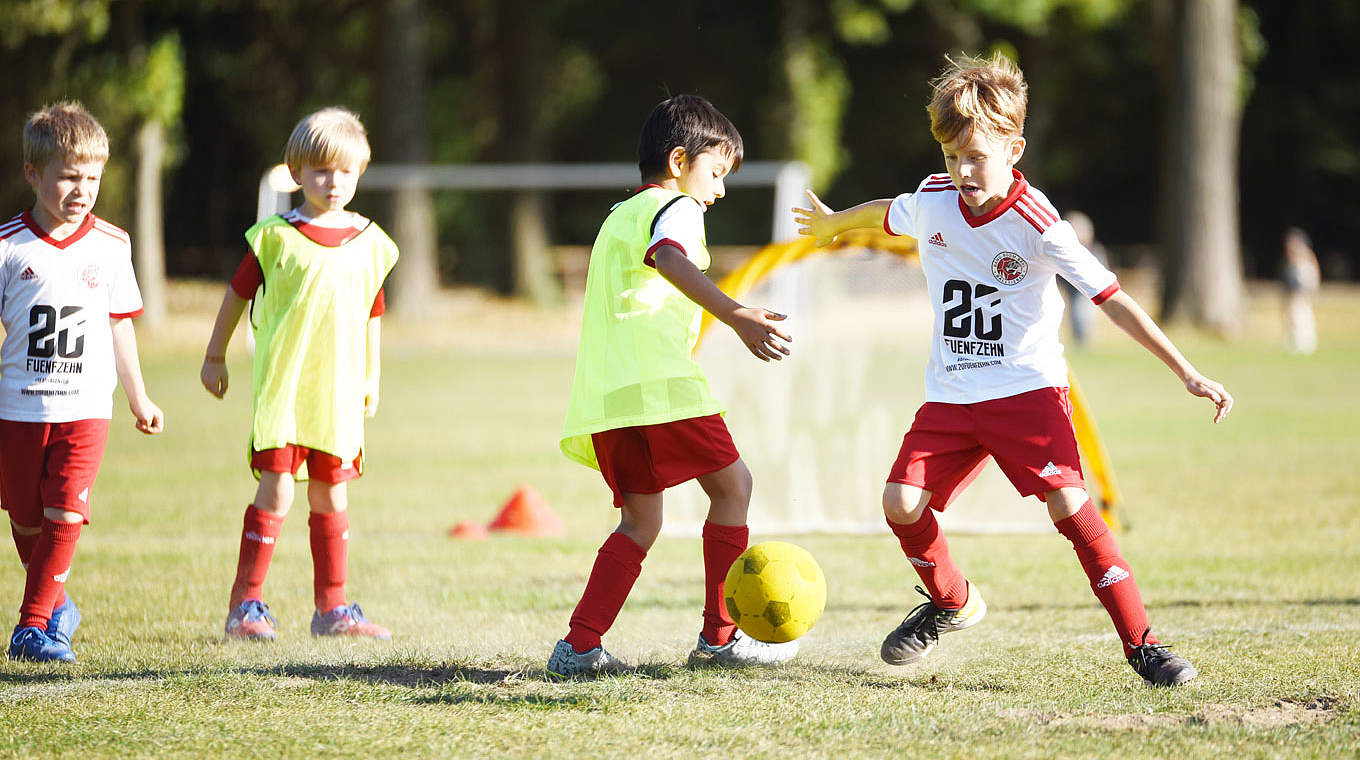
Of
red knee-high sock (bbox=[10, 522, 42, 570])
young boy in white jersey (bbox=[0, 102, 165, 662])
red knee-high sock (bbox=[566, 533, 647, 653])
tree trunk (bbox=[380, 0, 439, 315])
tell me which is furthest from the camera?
tree trunk (bbox=[380, 0, 439, 315])

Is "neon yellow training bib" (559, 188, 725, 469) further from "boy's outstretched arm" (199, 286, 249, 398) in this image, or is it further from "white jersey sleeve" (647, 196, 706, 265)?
"boy's outstretched arm" (199, 286, 249, 398)

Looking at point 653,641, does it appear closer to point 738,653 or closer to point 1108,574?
point 738,653

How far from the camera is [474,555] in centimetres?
745

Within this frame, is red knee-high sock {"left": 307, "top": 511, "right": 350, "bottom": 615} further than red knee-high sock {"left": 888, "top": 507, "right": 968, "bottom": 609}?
Yes

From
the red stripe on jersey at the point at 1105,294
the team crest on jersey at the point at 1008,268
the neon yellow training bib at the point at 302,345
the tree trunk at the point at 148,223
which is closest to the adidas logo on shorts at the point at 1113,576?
the red stripe on jersey at the point at 1105,294

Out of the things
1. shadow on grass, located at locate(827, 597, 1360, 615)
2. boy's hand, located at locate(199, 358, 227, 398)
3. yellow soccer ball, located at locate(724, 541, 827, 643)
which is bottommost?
shadow on grass, located at locate(827, 597, 1360, 615)

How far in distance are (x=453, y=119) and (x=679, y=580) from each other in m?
30.1

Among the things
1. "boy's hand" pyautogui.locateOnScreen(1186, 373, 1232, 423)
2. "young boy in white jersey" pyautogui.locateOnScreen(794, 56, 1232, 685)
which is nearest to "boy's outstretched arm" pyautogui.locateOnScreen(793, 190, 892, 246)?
"young boy in white jersey" pyautogui.locateOnScreen(794, 56, 1232, 685)

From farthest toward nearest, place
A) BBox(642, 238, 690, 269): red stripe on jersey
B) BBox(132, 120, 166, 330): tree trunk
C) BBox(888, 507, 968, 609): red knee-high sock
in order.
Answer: BBox(132, 120, 166, 330): tree trunk → BBox(888, 507, 968, 609): red knee-high sock → BBox(642, 238, 690, 269): red stripe on jersey

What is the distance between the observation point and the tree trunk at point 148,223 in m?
24.4

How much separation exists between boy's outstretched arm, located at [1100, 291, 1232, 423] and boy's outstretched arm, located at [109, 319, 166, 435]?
334cm

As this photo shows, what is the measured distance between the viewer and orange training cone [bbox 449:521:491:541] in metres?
7.96

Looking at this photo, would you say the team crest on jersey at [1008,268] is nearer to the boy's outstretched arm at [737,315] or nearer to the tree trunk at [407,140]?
the boy's outstretched arm at [737,315]

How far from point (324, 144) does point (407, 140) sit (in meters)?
22.1
